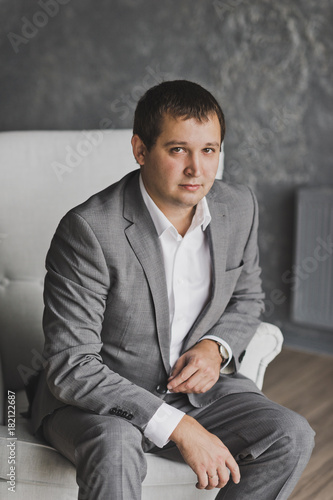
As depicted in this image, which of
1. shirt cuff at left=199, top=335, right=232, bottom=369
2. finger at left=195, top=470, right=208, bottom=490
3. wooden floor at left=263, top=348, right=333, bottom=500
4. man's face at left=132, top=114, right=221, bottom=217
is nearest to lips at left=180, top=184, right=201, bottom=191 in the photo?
man's face at left=132, top=114, right=221, bottom=217

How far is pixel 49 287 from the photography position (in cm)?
138

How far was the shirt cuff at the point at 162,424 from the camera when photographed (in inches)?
51.2

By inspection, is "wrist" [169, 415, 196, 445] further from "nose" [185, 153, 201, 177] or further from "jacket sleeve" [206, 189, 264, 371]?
"nose" [185, 153, 201, 177]

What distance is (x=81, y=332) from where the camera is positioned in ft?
4.42

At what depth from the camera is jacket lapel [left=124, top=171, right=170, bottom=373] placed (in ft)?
4.69

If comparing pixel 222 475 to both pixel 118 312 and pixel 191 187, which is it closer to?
pixel 118 312

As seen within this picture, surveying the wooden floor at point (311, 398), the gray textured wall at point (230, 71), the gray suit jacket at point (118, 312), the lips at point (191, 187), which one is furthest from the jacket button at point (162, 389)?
the gray textured wall at point (230, 71)

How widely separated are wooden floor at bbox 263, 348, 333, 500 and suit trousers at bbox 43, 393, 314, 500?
26.5 inches

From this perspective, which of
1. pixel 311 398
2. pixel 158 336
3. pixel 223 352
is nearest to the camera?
pixel 158 336

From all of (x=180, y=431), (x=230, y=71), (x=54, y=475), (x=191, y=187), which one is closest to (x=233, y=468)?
(x=180, y=431)

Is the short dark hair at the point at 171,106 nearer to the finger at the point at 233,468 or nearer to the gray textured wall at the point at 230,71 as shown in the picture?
the finger at the point at 233,468

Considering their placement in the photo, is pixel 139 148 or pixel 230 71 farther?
pixel 230 71

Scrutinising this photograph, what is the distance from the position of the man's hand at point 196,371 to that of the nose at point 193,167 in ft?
1.45

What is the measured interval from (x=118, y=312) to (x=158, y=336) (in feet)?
0.37
